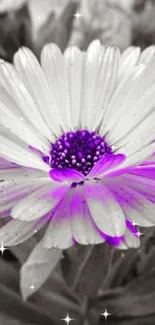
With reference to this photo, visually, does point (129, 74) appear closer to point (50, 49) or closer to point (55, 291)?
point (50, 49)

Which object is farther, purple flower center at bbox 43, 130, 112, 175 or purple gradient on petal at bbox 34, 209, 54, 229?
purple flower center at bbox 43, 130, 112, 175

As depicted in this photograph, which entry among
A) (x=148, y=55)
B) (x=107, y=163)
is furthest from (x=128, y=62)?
(x=107, y=163)

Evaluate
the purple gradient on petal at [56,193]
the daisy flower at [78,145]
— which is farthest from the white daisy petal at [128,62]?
the purple gradient on petal at [56,193]

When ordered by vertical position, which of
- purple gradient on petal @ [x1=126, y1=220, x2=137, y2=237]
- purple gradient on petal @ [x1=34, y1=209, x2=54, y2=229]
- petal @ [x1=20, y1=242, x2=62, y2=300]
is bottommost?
petal @ [x1=20, y1=242, x2=62, y2=300]

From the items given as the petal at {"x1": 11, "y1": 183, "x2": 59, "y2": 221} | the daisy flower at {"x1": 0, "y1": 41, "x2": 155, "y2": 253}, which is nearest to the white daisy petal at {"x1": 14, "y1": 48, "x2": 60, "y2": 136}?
the daisy flower at {"x1": 0, "y1": 41, "x2": 155, "y2": 253}

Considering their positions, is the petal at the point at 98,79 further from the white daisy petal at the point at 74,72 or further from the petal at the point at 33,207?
the petal at the point at 33,207

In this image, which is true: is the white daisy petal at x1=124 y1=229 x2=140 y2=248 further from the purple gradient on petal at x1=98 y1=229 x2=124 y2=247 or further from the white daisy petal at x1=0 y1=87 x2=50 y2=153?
the white daisy petal at x1=0 y1=87 x2=50 y2=153
